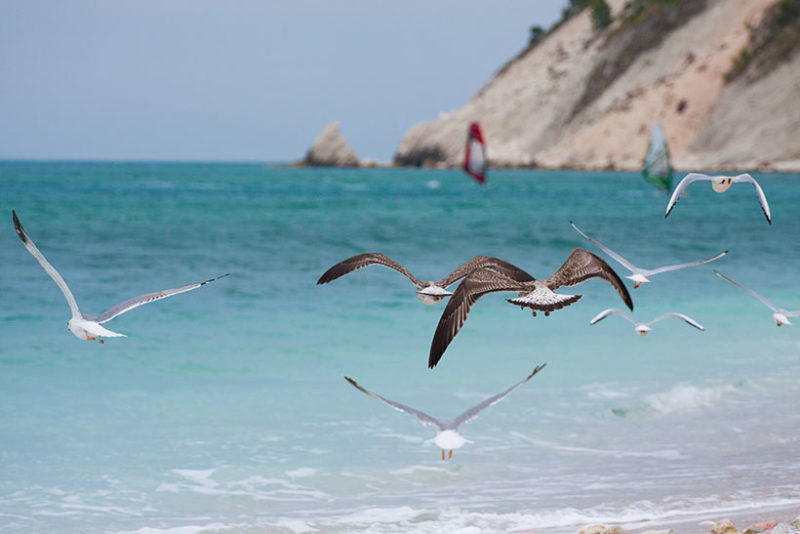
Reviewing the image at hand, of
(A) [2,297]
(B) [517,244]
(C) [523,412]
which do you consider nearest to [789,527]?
(C) [523,412]

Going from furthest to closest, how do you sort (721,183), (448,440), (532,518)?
(532,518) < (721,183) < (448,440)

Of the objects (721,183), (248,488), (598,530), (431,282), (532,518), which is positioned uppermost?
(721,183)

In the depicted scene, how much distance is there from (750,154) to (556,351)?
86.8 metres

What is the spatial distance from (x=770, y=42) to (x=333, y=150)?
89.7 metres

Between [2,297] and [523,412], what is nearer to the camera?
[523,412]

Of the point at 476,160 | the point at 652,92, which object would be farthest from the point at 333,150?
the point at 476,160

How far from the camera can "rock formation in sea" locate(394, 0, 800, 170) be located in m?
101

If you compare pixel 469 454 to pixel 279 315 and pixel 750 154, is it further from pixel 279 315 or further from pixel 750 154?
pixel 750 154

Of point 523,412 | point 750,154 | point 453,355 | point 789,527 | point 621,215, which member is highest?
point 750,154

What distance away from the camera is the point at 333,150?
184m

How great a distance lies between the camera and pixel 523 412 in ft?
45.0

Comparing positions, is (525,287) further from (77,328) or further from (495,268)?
(77,328)

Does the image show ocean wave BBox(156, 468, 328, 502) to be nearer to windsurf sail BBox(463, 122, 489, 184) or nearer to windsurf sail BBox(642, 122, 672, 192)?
windsurf sail BBox(642, 122, 672, 192)

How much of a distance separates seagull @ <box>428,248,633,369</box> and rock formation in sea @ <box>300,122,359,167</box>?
17261 cm
